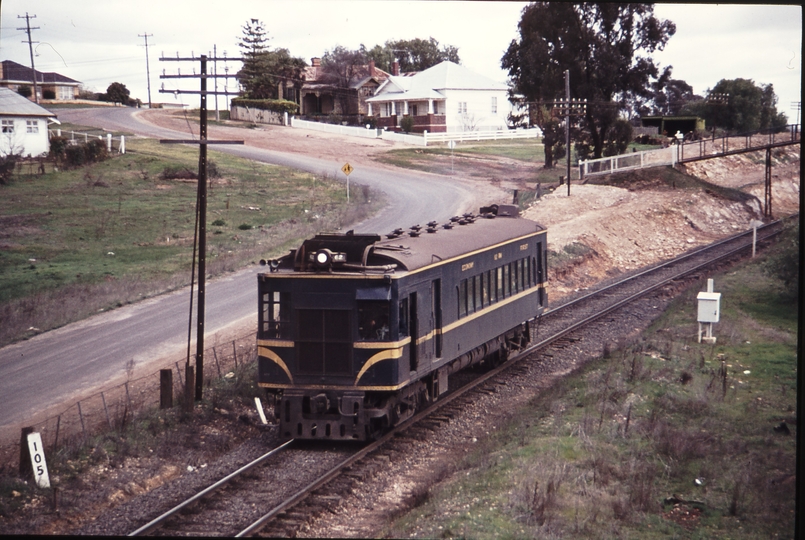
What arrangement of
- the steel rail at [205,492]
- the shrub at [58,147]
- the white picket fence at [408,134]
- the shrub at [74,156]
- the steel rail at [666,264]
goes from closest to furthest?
the steel rail at [205,492] < the steel rail at [666,264] < the shrub at [58,147] < the shrub at [74,156] < the white picket fence at [408,134]

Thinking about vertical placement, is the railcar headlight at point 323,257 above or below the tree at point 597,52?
below

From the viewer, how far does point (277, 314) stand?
1379 cm

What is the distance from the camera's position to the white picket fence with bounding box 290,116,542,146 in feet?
228

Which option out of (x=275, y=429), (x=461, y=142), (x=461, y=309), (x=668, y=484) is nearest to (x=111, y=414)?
(x=275, y=429)

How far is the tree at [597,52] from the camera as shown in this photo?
5056 centimetres

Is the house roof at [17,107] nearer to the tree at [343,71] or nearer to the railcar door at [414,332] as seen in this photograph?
the tree at [343,71]

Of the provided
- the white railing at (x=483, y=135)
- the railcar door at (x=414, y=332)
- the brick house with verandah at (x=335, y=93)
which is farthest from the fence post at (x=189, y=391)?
the brick house with verandah at (x=335, y=93)

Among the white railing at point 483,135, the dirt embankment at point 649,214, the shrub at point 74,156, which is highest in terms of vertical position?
the white railing at point 483,135

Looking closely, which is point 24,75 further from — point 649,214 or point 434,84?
point 649,214

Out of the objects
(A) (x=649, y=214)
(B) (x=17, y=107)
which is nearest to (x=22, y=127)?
(B) (x=17, y=107)

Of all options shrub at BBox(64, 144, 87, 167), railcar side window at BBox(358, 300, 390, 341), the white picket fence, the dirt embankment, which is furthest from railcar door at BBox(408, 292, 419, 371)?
the white picket fence

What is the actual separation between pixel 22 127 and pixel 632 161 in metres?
37.6

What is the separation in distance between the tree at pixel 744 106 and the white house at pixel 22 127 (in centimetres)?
5108

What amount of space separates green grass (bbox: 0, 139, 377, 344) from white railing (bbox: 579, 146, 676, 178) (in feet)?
54.6
